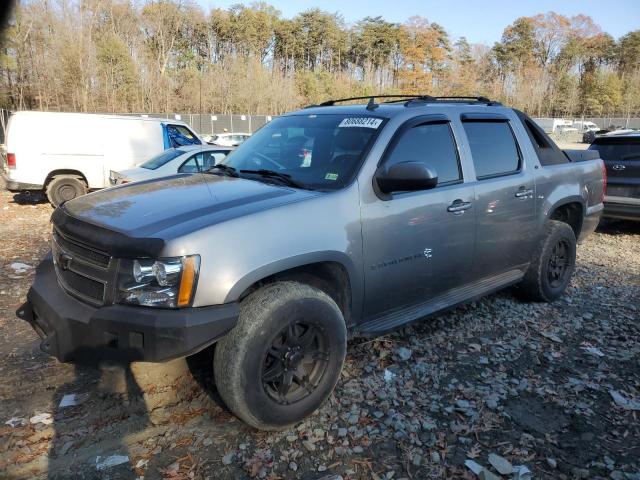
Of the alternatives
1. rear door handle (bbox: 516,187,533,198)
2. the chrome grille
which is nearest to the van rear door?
rear door handle (bbox: 516,187,533,198)

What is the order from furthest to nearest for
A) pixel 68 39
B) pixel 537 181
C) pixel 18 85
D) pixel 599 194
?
pixel 68 39 < pixel 18 85 < pixel 599 194 < pixel 537 181

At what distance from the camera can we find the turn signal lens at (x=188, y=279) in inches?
96.8

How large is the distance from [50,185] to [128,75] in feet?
113

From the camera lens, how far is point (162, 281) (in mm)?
2465

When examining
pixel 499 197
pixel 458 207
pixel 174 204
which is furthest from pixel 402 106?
pixel 174 204

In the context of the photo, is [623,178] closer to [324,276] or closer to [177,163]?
[324,276]

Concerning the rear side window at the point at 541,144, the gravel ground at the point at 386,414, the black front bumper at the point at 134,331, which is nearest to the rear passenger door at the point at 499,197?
the rear side window at the point at 541,144

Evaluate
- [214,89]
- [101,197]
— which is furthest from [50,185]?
[214,89]

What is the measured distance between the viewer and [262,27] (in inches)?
2872

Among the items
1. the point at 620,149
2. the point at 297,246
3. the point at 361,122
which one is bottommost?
the point at 297,246

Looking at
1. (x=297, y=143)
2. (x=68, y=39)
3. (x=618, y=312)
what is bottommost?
(x=618, y=312)

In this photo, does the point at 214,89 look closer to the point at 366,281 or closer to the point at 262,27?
the point at 262,27

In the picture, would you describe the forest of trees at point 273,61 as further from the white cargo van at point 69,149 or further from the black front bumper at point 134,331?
the black front bumper at point 134,331

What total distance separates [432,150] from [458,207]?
0.48m
